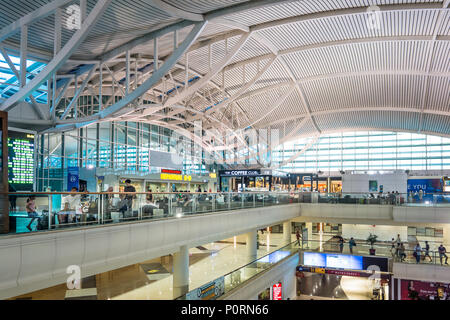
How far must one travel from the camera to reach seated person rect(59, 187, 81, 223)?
865 centimetres

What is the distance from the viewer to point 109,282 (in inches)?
692

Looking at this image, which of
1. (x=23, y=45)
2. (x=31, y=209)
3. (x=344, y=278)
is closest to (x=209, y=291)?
(x=31, y=209)

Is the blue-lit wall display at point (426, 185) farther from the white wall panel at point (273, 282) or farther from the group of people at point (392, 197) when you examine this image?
the white wall panel at point (273, 282)

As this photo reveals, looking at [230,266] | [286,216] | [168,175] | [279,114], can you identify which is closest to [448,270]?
[286,216]

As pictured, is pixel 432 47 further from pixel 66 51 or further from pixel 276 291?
pixel 66 51

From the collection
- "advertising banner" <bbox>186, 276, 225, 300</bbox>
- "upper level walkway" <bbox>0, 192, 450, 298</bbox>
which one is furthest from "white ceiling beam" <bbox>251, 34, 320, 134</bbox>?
"advertising banner" <bbox>186, 276, 225, 300</bbox>

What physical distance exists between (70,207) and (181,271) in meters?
6.27

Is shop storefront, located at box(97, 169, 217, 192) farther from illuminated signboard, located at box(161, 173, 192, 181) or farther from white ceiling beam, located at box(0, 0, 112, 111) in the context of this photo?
white ceiling beam, located at box(0, 0, 112, 111)

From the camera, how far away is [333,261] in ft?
74.6

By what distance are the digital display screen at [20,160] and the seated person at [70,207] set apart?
27.1ft

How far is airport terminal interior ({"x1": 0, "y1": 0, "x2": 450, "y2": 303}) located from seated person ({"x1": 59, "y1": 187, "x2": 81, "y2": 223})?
Result: 4 cm

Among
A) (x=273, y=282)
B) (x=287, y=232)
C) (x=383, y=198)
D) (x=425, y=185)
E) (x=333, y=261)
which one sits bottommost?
(x=273, y=282)
